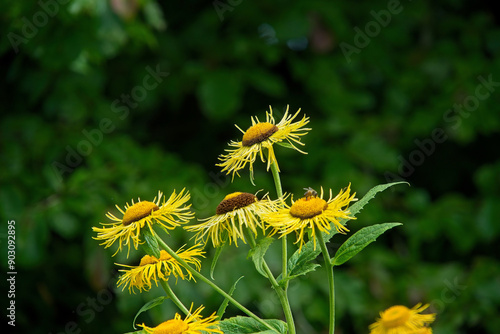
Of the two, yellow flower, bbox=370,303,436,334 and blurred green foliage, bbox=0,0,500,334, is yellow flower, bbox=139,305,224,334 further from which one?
blurred green foliage, bbox=0,0,500,334

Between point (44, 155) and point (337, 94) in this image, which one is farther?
point (337, 94)

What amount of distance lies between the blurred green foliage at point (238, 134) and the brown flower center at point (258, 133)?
126 cm

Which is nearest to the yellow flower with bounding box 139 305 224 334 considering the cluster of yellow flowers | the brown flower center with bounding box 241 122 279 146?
the cluster of yellow flowers

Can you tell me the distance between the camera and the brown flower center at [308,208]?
59cm

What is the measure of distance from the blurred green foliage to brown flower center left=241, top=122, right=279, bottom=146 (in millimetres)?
1264

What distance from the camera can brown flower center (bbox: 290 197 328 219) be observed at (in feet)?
1.95

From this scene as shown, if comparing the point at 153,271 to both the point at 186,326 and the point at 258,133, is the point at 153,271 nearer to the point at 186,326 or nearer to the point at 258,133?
the point at 186,326

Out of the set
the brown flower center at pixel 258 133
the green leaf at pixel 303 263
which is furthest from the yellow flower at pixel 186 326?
the brown flower center at pixel 258 133

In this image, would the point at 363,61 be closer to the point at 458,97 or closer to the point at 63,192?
the point at 458,97

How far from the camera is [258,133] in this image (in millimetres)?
717

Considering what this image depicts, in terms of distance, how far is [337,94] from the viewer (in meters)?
2.89

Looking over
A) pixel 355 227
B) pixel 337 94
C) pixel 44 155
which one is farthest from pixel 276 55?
pixel 44 155

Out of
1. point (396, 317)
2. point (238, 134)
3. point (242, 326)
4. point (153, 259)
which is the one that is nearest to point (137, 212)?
point (153, 259)

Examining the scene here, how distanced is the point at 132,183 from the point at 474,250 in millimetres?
1955
